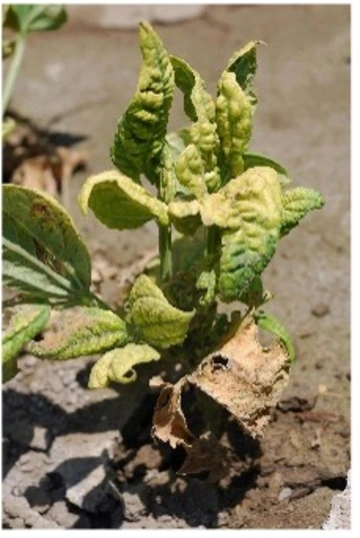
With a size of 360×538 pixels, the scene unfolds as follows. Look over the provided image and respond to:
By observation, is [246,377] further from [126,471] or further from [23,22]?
[23,22]

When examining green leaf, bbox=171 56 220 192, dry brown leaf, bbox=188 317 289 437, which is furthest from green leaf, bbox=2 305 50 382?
green leaf, bbox=171 56 220 192

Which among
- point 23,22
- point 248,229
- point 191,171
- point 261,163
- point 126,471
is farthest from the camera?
point 23,22

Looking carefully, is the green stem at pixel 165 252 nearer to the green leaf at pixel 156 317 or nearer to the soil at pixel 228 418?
the green leaf at pixel 156 317

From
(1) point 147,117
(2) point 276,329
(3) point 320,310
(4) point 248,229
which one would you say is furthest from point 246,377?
(3) point 320,310

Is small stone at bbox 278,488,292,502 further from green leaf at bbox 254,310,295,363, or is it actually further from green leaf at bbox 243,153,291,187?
green leaf at bbox 243,153,291,187

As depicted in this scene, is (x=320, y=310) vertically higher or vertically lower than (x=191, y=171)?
lower

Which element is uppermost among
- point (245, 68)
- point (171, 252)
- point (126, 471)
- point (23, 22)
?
point (23, 22)
